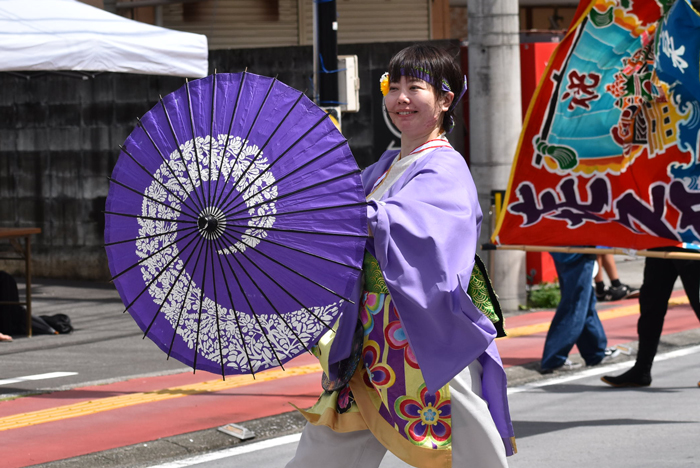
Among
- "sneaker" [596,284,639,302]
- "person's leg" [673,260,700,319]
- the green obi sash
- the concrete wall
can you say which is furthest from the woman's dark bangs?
the concrete wall

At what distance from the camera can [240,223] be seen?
3.01 meters

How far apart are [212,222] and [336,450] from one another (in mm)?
860

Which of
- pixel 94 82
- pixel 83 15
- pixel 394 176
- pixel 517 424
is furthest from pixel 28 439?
pixel 94 82

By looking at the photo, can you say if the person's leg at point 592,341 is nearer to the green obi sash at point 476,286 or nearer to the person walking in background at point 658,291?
the person walking in background at point 658,291

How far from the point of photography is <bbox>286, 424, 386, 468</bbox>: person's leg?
3.34 m

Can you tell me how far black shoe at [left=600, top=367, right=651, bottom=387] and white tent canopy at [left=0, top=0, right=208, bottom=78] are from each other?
431 cm

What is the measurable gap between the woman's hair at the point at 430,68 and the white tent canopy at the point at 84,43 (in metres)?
5.35

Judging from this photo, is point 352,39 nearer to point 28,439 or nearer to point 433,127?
point 28,439

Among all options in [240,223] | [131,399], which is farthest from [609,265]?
[240,223]

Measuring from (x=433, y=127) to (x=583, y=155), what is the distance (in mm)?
3398

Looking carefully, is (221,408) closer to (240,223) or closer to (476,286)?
(476,286)

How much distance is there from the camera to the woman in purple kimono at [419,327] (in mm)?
3051

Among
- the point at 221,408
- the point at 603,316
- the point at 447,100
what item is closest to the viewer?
the point at 447,100

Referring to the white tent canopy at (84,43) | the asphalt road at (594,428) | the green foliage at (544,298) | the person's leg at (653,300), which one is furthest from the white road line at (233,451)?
the green foliage at (544,298)
